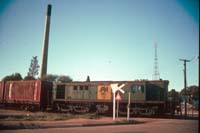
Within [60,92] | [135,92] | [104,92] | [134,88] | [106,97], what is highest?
[134,88]

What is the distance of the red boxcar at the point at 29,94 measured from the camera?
101ft

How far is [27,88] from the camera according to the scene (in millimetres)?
32094

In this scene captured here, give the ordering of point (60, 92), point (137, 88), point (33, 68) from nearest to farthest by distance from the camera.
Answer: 1. point (137, 88)
2. point (60, 92)
3. point (33, 68)

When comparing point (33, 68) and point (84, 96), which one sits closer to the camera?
point (84, 96)

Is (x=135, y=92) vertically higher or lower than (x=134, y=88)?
lower

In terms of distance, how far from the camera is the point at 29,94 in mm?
31609

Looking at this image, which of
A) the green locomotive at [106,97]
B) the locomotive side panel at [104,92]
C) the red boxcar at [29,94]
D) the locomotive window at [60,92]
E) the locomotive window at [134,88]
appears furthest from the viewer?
the locomotive window at [60,92]

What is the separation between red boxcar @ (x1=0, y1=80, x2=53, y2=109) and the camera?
30703mm

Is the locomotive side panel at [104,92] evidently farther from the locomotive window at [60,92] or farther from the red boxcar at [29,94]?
the red boxcar at [29,94]

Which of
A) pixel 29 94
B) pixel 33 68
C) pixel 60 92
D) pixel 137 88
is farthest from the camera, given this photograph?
pixel 33 68

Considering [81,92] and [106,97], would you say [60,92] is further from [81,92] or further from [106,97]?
[106,97]

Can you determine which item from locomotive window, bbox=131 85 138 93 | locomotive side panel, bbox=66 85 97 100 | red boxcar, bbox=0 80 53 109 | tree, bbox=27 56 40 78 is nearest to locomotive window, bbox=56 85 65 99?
locomotive side panel, bbox=66 85 97 100

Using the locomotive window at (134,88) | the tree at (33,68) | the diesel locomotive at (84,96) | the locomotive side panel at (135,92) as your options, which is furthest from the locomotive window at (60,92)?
the tree at (33,68)

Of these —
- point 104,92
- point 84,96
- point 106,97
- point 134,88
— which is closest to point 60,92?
point 84,96
